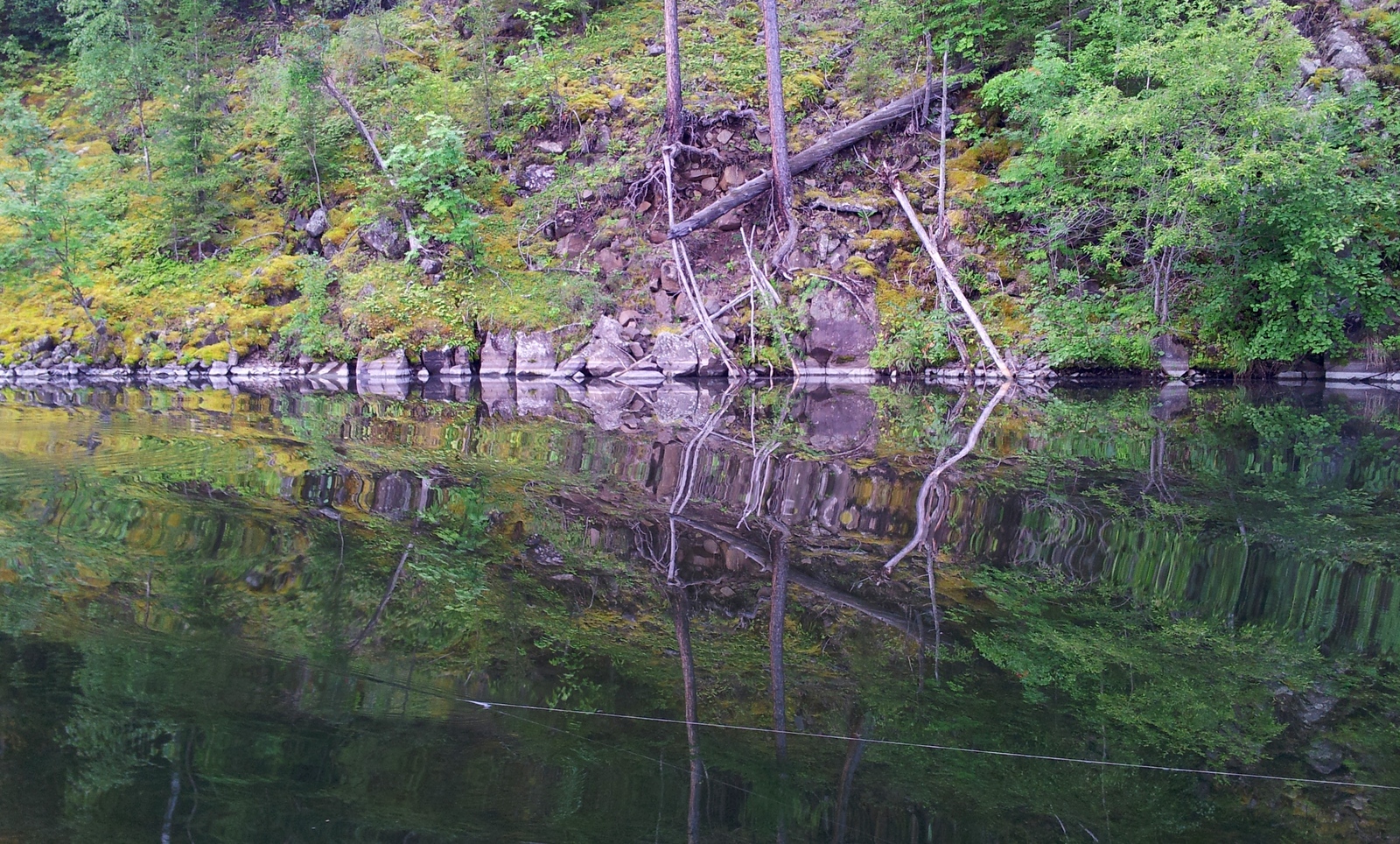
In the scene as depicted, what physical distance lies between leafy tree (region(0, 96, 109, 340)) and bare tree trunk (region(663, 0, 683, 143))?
471 inches

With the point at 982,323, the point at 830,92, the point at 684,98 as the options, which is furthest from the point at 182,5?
the point at 982,323

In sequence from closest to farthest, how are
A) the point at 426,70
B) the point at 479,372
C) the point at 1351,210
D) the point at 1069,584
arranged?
the point at 1069,584, the point at 1351,210, the point at 479,372, the point at 426,70

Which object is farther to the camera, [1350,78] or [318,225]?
[318,225]

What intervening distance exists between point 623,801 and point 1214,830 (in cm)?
170

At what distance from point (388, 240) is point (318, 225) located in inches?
83.8

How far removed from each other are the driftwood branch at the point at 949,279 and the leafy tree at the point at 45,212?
16.4m

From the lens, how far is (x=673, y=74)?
1672 cm

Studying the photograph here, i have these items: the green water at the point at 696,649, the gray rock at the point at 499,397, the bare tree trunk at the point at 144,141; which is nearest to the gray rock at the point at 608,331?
the gray rock at the point at 499,397

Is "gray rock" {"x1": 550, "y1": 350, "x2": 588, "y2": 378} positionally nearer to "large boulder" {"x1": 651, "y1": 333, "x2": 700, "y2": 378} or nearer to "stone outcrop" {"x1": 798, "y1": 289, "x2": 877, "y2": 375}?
"large boulder" {"x1": 651, "y1": 333, "x2": 700, "y2": 378}

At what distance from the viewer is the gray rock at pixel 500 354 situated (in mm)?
16250

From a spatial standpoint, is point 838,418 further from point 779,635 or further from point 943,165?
point 943,165

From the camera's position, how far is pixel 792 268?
16.1 m

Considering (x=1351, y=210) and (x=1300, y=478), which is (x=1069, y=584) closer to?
(x=1300, y=478)

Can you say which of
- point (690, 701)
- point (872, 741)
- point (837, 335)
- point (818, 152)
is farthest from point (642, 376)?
point (872, 741)
